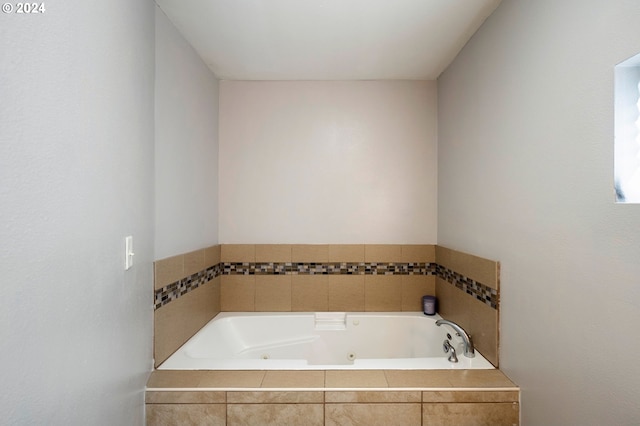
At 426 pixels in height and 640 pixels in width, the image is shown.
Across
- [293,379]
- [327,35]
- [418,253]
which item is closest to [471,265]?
[418,253]

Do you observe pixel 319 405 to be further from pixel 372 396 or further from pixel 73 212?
pixel 73 212

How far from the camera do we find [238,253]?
2.69 meters

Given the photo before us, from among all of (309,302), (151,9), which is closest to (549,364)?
(309,302)

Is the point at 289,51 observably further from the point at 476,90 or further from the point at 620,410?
the point at 620,410

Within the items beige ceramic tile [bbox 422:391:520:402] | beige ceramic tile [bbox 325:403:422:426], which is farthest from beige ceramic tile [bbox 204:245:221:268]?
beige ceramic tile [bbox 422:391:520:402]

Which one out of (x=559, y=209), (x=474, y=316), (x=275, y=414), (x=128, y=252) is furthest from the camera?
(x=474, y=316)

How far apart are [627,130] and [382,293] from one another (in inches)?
77.1

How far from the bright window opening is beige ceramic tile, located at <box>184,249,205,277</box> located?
6.75 ft

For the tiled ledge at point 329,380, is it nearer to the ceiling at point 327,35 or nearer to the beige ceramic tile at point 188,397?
the beige ceramic tile at point 188,397

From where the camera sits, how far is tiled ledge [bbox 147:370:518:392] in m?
1.54

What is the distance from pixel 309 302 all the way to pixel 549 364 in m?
1.72

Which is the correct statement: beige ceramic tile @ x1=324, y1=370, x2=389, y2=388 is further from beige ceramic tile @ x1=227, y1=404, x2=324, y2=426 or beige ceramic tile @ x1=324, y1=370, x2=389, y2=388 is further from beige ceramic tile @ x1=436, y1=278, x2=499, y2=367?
beige ceramic tile @ x1=436, y1=278, x2=499, y2=367

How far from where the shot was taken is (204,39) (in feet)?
6.72

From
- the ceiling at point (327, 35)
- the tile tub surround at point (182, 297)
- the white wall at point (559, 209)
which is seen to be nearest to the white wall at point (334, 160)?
the ceiling at point (327, 35)
